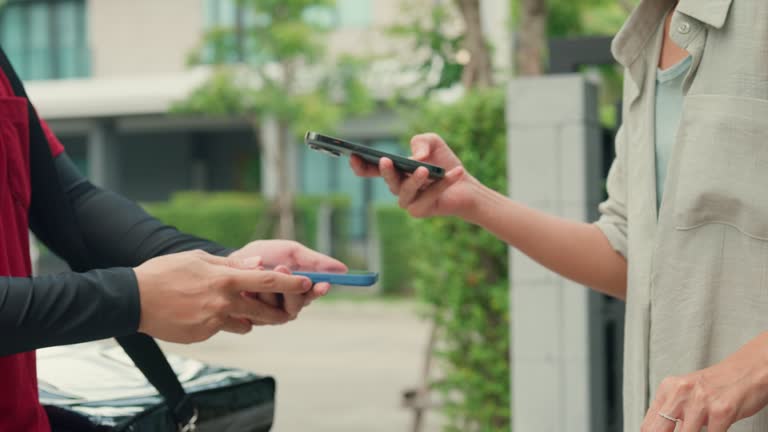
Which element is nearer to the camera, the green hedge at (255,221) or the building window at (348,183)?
the green hedge at (255,221)

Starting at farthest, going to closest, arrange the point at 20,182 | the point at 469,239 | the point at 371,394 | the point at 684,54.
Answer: the point at 371,394 < the point at 469,239 < the point at 684,54 < the point at 20,182

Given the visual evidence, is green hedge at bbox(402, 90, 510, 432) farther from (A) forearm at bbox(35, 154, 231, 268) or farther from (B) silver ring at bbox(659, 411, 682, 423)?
(B) silver ring at bbox(659, 411, 682, 423)

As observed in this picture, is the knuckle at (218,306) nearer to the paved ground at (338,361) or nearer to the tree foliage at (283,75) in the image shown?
the paved ground at (338,361)

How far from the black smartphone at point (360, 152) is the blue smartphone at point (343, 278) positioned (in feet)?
0.91

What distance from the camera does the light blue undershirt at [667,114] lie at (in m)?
1.62

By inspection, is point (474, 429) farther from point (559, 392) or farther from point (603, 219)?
point (603, 219)

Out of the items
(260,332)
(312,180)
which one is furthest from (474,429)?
(312,180)

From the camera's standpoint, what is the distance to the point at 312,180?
78.7 feet

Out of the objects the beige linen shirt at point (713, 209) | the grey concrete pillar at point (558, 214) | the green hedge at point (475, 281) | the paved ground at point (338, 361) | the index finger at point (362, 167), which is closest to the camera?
the beige linen shirt at point (713, 209)

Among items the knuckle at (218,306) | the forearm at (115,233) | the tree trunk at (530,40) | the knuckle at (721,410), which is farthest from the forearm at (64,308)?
the tree trunk at (530,40)

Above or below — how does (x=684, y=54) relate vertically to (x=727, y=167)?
above

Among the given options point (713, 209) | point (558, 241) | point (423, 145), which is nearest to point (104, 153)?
point (423, 145)

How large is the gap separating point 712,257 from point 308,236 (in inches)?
683

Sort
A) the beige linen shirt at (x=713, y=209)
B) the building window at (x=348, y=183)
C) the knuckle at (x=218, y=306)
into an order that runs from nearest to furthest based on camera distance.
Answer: the knuckle at (x=218, y=306) < the beige linen shirt at (x=713, y=209) < the building window at (x=348, y=183)
